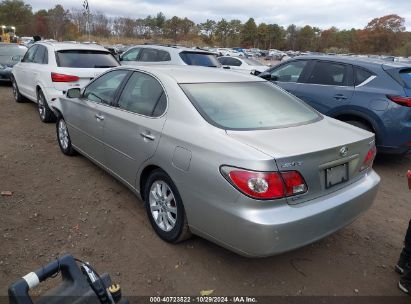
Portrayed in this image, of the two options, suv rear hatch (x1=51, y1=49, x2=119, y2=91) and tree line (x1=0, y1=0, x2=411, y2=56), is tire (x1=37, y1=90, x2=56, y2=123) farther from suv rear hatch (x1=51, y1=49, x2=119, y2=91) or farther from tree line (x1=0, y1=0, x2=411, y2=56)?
tree line (x1=0, y1=0, x2=411, y2=56)

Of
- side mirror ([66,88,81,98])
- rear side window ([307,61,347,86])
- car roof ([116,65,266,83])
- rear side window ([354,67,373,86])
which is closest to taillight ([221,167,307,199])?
car roof ([116,65,266,83])

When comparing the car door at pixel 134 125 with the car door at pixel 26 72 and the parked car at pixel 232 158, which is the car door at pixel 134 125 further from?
the car door at pixel 26 72

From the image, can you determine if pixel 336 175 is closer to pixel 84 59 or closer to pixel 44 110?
pixel 84 59

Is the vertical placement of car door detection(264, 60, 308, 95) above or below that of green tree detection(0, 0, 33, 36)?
below

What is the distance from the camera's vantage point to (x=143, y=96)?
3.69 metres

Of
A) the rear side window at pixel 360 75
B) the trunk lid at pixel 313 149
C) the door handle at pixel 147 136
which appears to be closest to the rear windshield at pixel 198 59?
the rear side window at pixel 360 75

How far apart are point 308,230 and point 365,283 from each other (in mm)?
821

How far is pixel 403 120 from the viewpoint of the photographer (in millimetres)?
5254

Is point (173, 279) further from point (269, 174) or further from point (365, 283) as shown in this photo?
point (365, 283)

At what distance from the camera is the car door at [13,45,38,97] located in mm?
7946

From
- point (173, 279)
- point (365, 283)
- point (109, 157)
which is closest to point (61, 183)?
point (109, 157)

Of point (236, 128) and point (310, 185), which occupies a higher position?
point (236, 128)

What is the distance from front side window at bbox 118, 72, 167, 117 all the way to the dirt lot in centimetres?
113

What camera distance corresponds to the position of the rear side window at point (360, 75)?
18.7 ft
